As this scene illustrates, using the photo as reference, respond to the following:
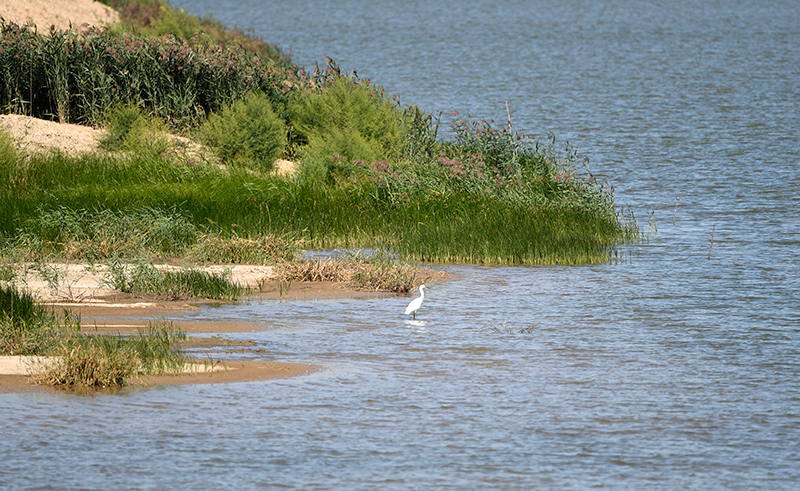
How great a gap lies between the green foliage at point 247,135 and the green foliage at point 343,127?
603 millimetres

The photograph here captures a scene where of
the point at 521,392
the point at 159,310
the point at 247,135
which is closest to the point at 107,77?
the point at 247,135

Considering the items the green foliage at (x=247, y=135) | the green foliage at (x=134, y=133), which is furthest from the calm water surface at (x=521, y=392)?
the green foliage at (x=134, y=133)

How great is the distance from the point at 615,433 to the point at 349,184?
1292 centimetres

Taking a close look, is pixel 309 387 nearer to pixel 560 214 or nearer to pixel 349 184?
Answer: pixel 560 214

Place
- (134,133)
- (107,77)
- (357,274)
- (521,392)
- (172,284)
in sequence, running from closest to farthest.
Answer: (521,392)
(172,284)
(357,274)
(134,133)
(107,77)

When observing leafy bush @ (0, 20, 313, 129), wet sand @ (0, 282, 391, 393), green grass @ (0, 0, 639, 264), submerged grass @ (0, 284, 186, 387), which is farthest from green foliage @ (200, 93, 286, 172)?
submerged grass @ (0, 284, 186, 387)

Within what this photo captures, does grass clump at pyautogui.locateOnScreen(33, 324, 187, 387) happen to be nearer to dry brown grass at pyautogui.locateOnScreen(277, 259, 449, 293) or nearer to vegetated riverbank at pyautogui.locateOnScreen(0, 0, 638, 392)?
vegetated riverbank at pyautogui.locateOnScreen(0, 0, 638, 392)

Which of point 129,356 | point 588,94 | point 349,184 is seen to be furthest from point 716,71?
point 129,356

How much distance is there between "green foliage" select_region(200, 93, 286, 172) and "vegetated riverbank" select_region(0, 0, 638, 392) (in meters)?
0.04

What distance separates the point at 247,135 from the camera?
25.5 meters

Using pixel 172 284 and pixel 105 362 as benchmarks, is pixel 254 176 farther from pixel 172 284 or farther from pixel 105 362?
pixel 105 362

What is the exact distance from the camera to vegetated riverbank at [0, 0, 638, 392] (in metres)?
18.2

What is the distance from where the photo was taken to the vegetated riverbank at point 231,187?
59.7ft

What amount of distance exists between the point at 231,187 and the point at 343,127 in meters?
3.97
